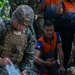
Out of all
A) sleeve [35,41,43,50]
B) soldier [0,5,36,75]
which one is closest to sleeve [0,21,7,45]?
soldier [0,5,36,75]

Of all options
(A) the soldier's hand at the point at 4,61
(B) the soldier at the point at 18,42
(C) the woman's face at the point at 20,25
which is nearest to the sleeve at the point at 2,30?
(B) the soldier at the point at 18,42

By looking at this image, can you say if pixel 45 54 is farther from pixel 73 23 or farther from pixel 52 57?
pixel 73 23

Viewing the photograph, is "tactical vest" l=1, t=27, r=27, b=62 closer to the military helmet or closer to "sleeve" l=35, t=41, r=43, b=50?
the military helmet

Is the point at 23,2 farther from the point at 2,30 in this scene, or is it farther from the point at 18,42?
the point at 2,30

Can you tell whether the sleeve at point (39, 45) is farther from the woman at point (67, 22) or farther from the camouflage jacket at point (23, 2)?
the camouflage jacket at point (23, 2)

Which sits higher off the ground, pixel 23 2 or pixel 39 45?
pixel 23 2

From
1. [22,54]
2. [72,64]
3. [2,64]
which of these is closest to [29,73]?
[22,54]

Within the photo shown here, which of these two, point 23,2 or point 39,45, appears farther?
point 23,2

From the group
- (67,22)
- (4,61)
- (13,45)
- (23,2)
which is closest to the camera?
(4,61)

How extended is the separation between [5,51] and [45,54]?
55.0 inches

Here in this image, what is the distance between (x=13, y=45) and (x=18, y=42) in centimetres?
6

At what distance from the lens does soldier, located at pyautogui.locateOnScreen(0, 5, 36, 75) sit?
10.2 ft

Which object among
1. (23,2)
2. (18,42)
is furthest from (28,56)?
(23,2)

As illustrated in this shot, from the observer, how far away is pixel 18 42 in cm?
332
